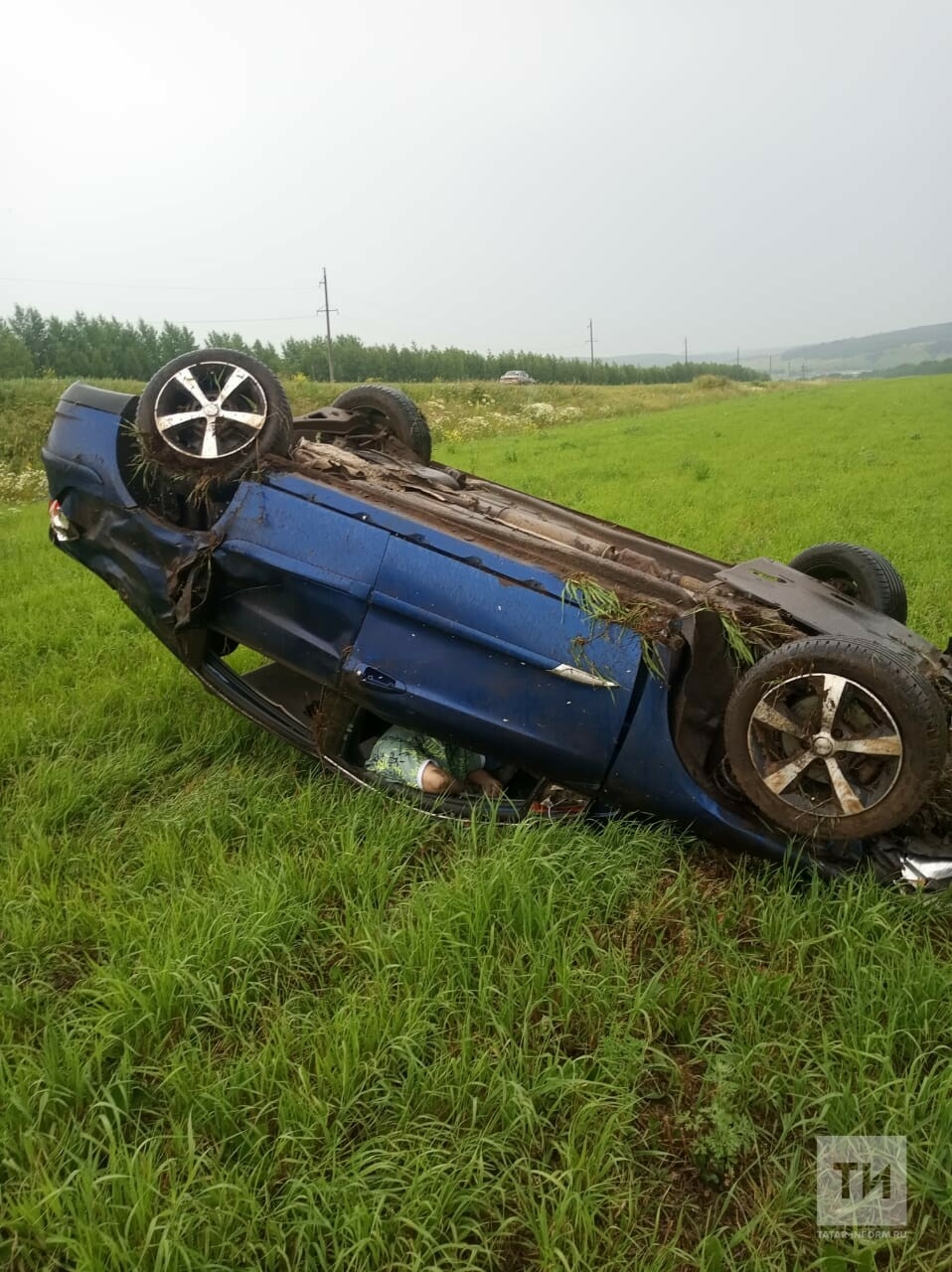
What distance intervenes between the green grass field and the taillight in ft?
3.18

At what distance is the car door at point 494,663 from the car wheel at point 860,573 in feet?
5.08

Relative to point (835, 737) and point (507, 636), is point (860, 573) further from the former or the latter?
point (507, 636)

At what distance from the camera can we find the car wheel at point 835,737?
2.08 m

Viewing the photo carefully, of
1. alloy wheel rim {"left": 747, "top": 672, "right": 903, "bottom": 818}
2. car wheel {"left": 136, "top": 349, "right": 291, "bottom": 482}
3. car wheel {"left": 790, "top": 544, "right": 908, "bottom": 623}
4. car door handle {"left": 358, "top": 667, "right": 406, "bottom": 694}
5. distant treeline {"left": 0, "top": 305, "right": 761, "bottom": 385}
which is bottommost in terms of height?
alloy wheel rim {"left": 747, "top": 672, "right": 903, "bottom": 818}

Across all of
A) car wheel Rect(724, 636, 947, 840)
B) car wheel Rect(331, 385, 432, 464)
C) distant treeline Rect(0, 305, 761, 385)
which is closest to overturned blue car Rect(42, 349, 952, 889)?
car wheel Rect(724, 636, 947, 840)

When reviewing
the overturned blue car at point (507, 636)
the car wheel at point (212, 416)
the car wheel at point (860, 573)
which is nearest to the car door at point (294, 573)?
the overturned blue car at point (507, 636)

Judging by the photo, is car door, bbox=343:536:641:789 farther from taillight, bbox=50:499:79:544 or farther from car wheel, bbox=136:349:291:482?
taillight, bbox=50:499:79:544

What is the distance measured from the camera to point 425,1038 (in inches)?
74.5

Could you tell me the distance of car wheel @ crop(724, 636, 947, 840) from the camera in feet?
6.82

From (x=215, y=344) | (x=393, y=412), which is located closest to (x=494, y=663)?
(x=393, y=412)

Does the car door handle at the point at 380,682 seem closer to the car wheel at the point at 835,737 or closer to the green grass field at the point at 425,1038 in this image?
the green grass field at the point at 425,1038

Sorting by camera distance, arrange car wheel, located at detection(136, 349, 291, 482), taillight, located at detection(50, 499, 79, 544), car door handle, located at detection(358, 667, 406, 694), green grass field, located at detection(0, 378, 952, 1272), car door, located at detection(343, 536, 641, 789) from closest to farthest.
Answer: green grass field, located at detection(0, 378, 952, 1272)
car door, located at detection(343, 536, 641, 789)
car door handle, located at detection(358, 667, 406, 694)
car wheel, located at detection(136, 349, 291, 482)
taillight, located at detection(50, 499, 79, 544)

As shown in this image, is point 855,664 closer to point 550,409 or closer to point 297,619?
point 297,619

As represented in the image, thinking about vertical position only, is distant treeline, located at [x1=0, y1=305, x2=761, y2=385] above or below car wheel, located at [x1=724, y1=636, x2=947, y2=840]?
above
